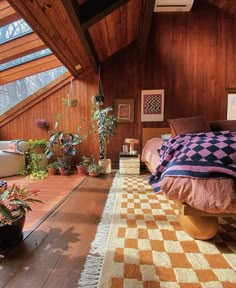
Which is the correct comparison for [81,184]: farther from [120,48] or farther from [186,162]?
[120,48]

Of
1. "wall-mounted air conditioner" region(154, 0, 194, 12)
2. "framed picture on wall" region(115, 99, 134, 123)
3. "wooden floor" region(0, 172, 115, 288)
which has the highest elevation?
"wall-mounted air conditioner" region(154, 0, 194, 12)

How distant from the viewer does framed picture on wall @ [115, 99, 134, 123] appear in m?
4.10

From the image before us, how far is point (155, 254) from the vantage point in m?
1.27

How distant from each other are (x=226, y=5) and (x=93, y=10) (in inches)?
119

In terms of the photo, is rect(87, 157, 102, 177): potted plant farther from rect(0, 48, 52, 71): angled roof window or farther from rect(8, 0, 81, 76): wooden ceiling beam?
rect(0, 48, 52, 71): angled roof window

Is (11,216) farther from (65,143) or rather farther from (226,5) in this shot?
(226,5)

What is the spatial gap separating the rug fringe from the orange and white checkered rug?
0.03 meters

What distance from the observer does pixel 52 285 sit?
102cm

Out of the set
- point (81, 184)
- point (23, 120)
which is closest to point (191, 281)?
point (81, 184)

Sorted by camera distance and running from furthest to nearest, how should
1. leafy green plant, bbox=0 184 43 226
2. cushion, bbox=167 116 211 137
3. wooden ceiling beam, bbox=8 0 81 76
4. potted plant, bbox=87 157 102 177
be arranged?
1. potted plant, bbox=87 157 102 177
2. cushion, bbox=167 116 211 137
3. wooden ceiling beam, bbox=8 0 81 76
4. leafy green plant, bbox=0 184 43 226

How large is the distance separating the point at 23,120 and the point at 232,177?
410cm

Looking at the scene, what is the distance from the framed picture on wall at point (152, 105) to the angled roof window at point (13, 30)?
2367 mm

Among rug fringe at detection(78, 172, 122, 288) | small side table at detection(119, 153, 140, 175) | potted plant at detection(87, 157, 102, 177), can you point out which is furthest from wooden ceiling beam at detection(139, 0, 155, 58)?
rug fringe at detection(78, 172, 122, 288)

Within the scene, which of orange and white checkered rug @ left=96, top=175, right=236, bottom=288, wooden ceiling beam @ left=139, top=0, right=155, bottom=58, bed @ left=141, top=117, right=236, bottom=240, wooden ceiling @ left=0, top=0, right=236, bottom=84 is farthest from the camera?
wooden ceiling beam @ left=139, top=0, right=155, bottom=58
